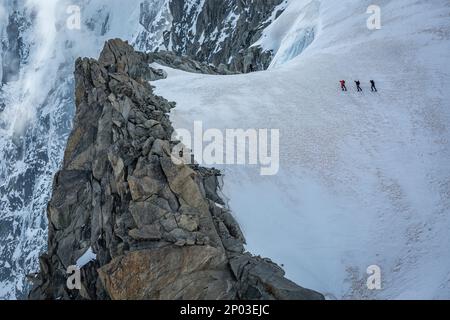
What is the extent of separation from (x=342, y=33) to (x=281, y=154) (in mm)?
21168

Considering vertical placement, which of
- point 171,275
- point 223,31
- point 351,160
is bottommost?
point 171,275

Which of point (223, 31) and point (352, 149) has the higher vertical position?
point (223, 31)

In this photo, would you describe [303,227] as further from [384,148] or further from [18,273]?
[18,273]

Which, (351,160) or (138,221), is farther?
(351,160)

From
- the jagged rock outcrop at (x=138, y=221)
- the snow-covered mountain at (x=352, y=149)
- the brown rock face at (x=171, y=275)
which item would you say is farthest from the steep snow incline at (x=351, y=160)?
the brown rock face at (x=171, y=275)

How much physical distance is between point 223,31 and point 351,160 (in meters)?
67.8

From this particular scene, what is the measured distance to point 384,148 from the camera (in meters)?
27.0

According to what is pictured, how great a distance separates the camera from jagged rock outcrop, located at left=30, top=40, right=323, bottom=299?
18.4 meters

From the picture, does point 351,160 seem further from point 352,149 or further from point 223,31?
point 223,31

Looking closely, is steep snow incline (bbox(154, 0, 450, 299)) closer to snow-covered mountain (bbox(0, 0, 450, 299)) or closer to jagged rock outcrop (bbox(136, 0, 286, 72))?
snow-covered mountain (bbox(0, 0, 450, 299))

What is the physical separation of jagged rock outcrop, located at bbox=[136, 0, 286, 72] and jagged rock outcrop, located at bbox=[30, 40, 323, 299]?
3543 centimetres

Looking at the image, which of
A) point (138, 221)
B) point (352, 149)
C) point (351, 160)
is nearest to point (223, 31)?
point (352, 149)

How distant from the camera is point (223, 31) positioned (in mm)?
90938

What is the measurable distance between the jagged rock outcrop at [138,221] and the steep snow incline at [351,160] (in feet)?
6.48
